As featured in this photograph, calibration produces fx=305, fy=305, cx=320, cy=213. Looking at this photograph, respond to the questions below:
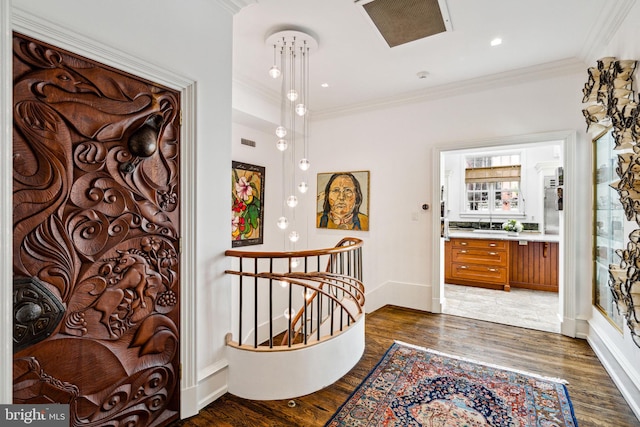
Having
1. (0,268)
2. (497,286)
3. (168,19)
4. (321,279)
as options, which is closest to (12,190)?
(0,268)

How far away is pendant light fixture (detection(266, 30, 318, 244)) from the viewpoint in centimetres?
271

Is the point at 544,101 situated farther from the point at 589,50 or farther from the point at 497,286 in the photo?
the point at 497,286

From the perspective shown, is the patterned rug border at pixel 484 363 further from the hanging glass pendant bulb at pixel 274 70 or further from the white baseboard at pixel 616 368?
the hanging glass pendant bulb at pixel 274 70

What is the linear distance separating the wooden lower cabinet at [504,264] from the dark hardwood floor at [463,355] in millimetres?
1856

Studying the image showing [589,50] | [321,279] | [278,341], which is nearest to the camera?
[321,279]

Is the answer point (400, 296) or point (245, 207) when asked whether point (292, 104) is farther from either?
point (400, 296)

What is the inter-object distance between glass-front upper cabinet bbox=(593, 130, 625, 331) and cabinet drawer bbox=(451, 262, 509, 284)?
6.97ft

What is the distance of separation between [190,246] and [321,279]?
0.97 m

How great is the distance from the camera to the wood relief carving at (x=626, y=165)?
1.86 metres

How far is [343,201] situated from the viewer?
4594 mm

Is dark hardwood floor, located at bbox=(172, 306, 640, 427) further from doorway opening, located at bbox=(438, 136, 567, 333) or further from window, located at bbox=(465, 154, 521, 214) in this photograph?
window, located at bbox=(465, 154, 521, 214)

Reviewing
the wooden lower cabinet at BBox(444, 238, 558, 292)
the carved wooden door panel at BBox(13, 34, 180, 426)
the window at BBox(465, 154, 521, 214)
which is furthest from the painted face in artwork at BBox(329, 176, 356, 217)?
the window at BBox(465, 154, 521, 214)

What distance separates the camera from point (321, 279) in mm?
2342

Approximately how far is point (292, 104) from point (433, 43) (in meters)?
2.08
